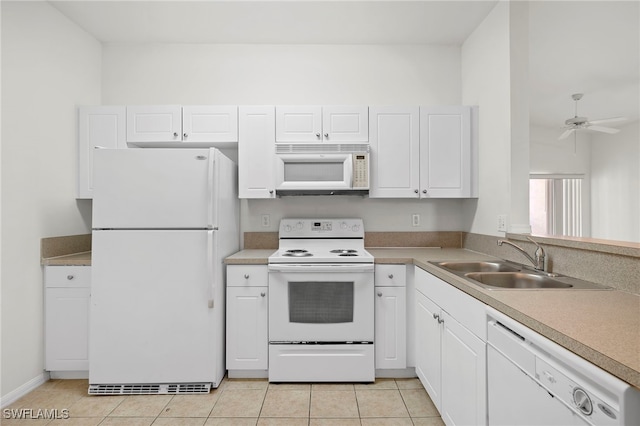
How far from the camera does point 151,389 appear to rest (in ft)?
7.18

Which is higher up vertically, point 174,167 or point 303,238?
point 174,167

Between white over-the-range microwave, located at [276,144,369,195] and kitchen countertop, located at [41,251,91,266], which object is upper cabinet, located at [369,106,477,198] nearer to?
white over-the-range microwave, located at [276,144,369,195]

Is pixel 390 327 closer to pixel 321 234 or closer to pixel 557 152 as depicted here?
pixel 321 234

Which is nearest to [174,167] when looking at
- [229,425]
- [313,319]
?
[313,319]

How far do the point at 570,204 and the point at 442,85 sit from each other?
4540mm

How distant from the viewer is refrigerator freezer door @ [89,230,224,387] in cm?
216

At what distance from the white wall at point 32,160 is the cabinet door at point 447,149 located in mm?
2805

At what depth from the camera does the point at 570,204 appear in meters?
5.85

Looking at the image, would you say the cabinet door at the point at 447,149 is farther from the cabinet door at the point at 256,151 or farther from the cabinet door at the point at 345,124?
the cabinet door at the point at 256,151

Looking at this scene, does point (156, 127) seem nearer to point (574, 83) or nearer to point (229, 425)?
point (229, 425)

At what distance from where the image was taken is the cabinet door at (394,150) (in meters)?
2.67

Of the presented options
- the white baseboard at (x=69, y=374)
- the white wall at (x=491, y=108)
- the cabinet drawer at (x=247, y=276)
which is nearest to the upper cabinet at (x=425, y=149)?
the white wall at (x=491, y=108)

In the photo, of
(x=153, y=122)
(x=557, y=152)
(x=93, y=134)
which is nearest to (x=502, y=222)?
(x=153, y=122)

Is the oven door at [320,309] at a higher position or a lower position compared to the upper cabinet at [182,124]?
lower
